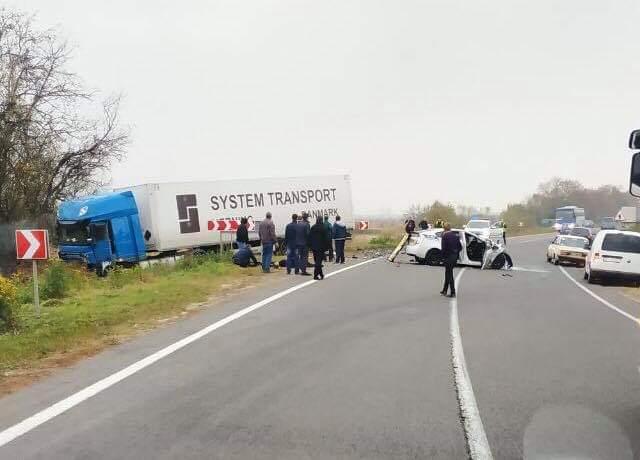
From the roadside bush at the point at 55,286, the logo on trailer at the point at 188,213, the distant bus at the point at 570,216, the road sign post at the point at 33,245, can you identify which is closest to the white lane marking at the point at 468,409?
the road sign post at the point at 33,245

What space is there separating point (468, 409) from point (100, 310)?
26.8 feet

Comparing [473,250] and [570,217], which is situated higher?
[473,250]

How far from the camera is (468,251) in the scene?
24375 mm

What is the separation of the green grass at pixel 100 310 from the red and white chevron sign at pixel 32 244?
41.9 inches

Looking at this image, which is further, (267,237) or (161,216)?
(161,216)

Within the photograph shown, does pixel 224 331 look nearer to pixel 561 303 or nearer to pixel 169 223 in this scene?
pixel 561 303

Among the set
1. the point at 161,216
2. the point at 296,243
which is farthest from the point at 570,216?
the point at 296,243

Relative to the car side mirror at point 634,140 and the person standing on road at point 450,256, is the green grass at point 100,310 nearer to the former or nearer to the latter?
the person standing on road at point 450,256

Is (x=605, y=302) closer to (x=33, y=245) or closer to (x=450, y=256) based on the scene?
(x=450, y=256)

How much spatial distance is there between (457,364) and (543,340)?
236 cm

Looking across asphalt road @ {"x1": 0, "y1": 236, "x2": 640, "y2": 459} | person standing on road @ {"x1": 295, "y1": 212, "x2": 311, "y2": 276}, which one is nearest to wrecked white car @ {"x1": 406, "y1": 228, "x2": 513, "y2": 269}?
person standing on road @ {"x1": 295, "y1": 212, "x2": 311, "y2": 276}

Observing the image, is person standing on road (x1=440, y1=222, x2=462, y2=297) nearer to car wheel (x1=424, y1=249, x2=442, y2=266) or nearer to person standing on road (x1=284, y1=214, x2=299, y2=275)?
person standing on road (x1=284, y1=214, x2=299, y2=275)

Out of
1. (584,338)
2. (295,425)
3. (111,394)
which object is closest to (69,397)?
(111,394)

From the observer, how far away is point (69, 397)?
6176 millimetres
